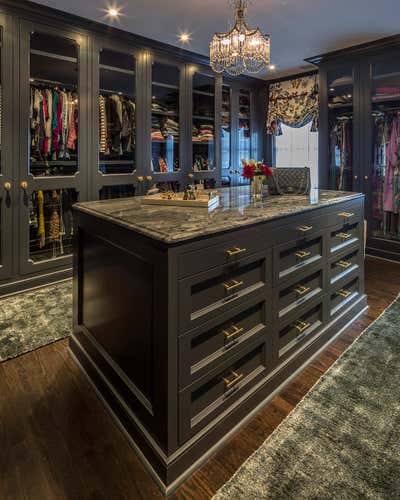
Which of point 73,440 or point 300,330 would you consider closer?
point 73,440

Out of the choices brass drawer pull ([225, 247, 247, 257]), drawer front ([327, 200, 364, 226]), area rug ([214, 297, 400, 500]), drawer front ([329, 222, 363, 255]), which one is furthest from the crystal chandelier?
area rug ([214, 297, 400, 500])

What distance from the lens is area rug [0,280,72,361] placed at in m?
2.35

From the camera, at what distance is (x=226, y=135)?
5207 millimetres

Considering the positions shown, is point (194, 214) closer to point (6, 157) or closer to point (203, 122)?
point (6, 157)

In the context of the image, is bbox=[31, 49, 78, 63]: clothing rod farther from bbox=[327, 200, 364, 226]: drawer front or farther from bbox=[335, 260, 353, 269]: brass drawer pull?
bbox=[335, 260, 353, 269]: brass drawer pull

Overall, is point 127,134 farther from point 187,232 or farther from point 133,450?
point 133,450

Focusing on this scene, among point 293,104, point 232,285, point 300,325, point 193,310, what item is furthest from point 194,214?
point 293,104

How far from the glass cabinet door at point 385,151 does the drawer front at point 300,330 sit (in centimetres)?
276

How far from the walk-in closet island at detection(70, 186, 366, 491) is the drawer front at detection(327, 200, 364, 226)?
29mm

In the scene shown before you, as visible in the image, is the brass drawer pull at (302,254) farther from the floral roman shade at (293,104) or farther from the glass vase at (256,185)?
the floral roman shade at (293,104)

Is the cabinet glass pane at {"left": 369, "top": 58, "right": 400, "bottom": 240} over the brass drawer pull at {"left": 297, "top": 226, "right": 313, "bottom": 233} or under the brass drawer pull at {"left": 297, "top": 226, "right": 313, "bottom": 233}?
over

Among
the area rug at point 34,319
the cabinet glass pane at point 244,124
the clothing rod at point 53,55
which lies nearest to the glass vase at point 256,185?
the area rug at point 34,319

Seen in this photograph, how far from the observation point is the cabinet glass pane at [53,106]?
3.27 m

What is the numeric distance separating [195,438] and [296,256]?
1048 mm
